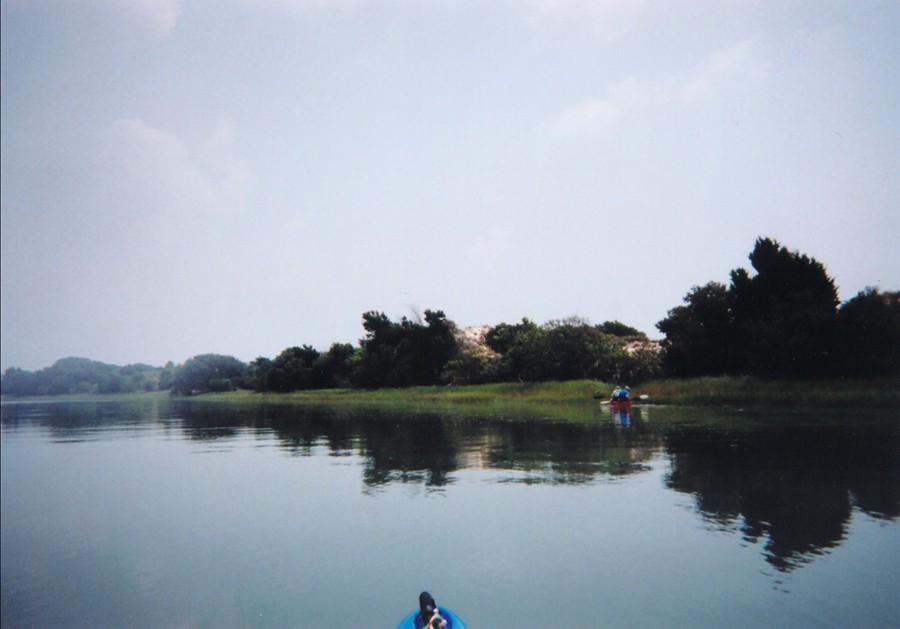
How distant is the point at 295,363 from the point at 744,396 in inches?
2695

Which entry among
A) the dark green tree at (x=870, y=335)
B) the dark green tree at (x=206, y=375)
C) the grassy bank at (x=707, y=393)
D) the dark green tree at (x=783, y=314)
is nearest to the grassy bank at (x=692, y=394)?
the grassy bank at (x=707, y=393)

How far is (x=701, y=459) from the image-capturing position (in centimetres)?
1738

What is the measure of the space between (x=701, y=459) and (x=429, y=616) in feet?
44.3

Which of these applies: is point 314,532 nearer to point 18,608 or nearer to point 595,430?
point 18,608

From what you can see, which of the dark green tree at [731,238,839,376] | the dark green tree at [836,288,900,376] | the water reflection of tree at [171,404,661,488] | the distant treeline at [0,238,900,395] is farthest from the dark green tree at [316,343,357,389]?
the dark green tree at [836,288,900,376]

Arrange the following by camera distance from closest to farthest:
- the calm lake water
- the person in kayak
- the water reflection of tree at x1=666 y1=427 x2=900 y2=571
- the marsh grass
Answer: the person in kayak, the calm lake water, the water reflection of tree at x1=666 y1=427 x2=900 y2=571, the marsh grass

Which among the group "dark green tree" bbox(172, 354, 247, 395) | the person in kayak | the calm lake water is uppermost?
"dark green tree" bbox(172, 354, 247, 395)

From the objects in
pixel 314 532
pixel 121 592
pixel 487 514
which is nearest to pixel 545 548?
pixel 487 514

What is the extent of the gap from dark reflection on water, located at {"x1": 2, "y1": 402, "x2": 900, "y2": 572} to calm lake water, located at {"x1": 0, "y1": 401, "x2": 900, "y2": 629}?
0.09 metres

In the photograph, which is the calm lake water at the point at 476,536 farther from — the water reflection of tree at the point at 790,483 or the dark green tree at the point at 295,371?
the dark green tree at the point at 295,371

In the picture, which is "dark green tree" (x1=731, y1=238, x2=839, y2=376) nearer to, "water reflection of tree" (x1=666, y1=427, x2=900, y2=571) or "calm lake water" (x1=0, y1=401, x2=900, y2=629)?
"water reflection of tree" (x1=666, y1=427, x2=900, y2=571)

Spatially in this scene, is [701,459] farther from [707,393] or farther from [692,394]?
[692,394]

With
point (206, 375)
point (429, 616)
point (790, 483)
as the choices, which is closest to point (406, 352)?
point (206, 375)

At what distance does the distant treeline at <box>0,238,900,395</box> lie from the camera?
34.9m
